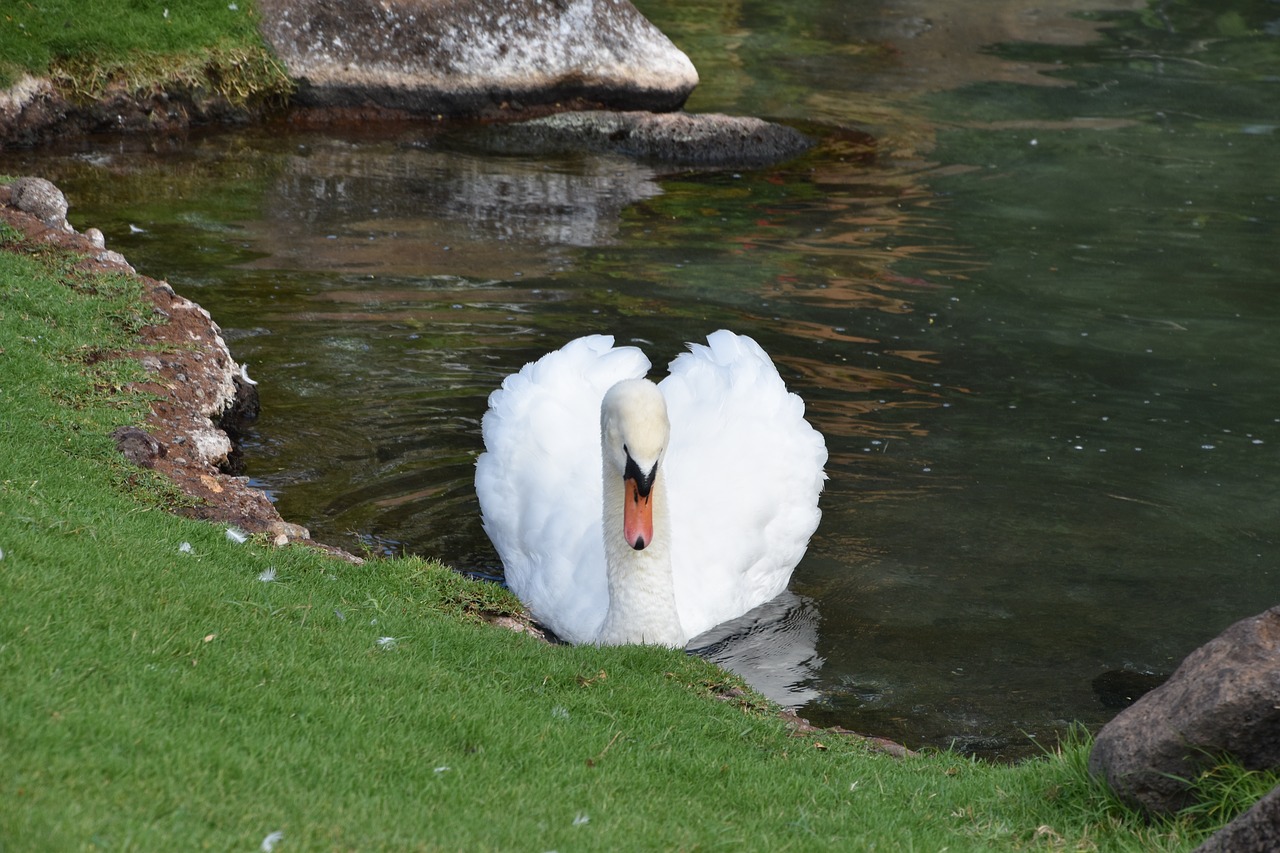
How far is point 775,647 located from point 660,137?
1118cm

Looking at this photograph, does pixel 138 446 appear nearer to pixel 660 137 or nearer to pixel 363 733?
pixel 363 733

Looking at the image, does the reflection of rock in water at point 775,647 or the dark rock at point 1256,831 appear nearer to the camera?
the dark rock at point 1256,831

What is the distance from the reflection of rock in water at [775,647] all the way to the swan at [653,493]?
113 mm

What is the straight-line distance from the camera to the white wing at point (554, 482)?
7.05 meters

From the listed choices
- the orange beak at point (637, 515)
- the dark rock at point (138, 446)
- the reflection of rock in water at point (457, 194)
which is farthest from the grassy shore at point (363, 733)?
the reflection of rock in water at point (457, 194)

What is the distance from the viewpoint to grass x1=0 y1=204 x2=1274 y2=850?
12.5 feet

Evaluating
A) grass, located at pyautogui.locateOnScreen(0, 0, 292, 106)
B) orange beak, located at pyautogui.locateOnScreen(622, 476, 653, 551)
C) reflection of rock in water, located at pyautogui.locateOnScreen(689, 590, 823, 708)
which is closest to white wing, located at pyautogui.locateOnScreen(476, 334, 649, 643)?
reflection of rock in water, located at pyautogui.locateOnScreen(689, 590, 823, 708)

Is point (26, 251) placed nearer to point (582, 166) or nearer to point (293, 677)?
point (293, 677)

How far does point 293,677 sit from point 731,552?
3.06 m

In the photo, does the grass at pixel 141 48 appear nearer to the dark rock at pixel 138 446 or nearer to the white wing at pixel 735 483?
the dark rock at pixel 138 446

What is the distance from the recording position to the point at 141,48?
17.1m

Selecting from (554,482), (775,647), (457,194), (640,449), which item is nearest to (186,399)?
(554,482)

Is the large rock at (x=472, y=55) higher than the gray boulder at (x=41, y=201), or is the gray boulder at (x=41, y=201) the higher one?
the large rock at (x=472, y=55)

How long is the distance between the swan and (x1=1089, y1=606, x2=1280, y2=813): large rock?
2.36 m
